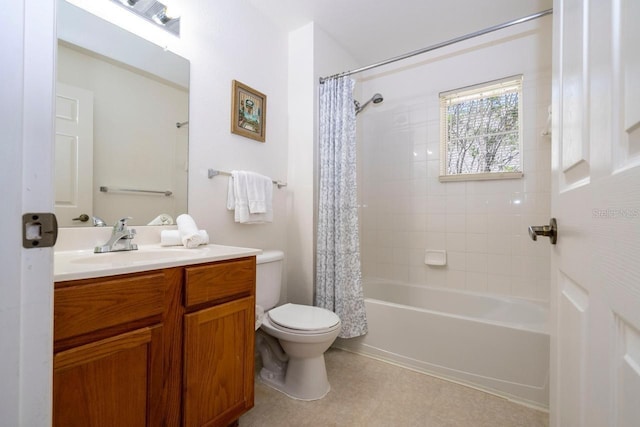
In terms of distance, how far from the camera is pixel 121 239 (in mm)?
1247

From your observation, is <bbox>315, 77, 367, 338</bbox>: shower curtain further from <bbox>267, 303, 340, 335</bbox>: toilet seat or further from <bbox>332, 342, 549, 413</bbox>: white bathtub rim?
<bbox>267, 303, 340, 335</bbox>: toilet seat

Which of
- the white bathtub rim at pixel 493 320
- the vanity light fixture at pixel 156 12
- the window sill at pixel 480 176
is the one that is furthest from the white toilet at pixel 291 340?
the window sill at pixel 480 176

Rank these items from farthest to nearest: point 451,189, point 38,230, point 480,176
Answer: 1. point 451,189
2. point 480,176
3. point 38,230

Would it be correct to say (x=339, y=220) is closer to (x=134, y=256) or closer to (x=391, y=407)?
(x=391, y=407)

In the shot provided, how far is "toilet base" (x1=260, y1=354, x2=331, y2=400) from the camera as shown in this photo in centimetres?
151

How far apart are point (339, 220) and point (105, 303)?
1.43m

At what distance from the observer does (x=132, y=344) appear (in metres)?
0.86

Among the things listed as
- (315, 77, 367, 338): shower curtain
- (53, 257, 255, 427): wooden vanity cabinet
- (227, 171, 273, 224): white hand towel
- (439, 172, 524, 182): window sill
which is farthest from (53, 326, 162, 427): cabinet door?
(439, 172, 524, 182): window sill

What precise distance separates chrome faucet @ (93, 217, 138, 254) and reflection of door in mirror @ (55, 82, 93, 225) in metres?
0.14

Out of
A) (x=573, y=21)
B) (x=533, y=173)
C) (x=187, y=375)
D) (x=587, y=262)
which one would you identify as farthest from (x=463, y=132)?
(x=187, y=375)

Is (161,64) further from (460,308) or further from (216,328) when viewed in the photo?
(460,308)

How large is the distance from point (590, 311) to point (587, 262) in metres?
0.09

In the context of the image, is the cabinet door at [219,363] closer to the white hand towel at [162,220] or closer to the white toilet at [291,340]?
→ the white toilet at [291,340]

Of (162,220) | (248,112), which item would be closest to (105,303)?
(162,220)
